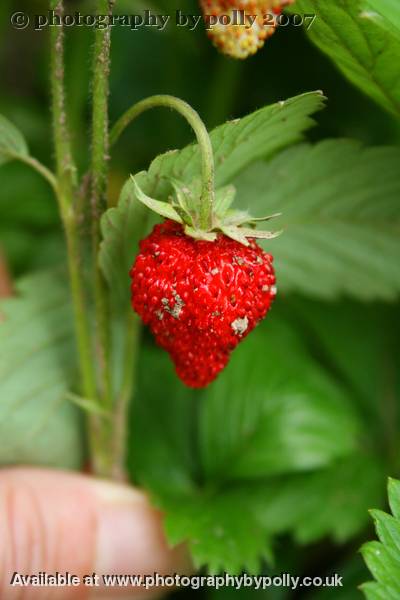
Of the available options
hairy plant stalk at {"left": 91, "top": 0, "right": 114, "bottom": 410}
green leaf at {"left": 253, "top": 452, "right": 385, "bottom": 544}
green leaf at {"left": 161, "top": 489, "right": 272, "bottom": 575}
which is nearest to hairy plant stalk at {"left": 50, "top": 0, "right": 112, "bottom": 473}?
hairy plant stalk at {"left": 91, "top": 0, "right": 114, "bottom": 410}

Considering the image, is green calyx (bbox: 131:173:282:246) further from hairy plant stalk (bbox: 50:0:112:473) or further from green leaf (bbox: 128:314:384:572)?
green leaf (bbox: 128:314:384:572)

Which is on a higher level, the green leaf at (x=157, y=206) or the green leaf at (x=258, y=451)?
the green leaf at (x=157, y=206)

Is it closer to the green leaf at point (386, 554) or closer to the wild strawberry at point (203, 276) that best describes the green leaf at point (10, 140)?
the wild strawberry at point (203, 276)

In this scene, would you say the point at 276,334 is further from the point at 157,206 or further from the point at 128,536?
the point at 157,206

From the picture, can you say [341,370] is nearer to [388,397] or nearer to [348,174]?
[388,397]

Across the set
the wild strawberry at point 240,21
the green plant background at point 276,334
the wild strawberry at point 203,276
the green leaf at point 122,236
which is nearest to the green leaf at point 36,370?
the green plant background at point 276,334
